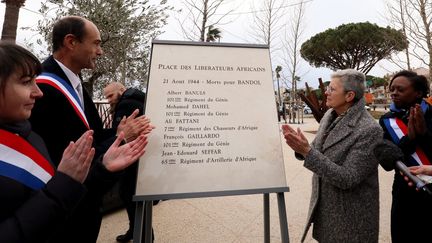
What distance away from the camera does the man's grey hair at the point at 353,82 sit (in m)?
2.14

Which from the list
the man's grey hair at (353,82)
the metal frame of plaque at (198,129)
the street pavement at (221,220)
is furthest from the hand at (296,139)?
the street pavement at (221,220)

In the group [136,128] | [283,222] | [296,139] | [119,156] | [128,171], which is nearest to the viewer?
[119,156]

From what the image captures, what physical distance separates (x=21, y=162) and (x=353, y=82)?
2.01m

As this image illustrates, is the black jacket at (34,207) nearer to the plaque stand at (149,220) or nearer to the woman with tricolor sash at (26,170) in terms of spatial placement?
the woman with tricolor sash at (26,170)

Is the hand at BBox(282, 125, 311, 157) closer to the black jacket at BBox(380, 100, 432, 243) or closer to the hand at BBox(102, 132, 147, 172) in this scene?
the black jacket at BBox(380, 100, 432, 243)

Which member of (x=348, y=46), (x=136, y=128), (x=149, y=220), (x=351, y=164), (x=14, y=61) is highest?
(x=348, y=46)

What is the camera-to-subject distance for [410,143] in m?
1.98

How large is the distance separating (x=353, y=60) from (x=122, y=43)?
29.8 meters

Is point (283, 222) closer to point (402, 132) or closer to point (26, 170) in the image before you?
point (402, 132)

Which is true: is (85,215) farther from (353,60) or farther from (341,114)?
(353,60)

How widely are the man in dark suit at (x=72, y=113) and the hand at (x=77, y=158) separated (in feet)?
0.99

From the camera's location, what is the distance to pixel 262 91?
210cm

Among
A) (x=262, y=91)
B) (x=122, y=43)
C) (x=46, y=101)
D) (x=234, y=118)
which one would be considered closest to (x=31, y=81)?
(x=46, y=101)

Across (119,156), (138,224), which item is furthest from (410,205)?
(119,156)
